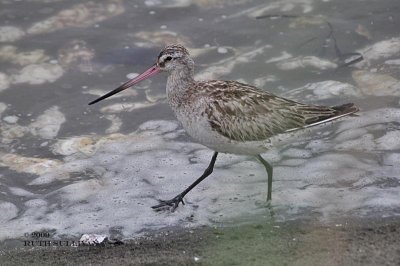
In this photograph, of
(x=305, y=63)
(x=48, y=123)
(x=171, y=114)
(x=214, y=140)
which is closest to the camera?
(x=214, y=140)

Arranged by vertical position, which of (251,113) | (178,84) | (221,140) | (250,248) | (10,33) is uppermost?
(10,33)

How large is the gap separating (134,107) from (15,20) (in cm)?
245

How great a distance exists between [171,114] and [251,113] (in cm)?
196

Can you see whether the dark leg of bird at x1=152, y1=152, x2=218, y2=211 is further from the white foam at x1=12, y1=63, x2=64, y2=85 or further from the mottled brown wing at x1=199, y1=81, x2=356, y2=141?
the white foam at x1=12, y1=63, x2=64, y2=85

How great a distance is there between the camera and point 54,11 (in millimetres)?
9297

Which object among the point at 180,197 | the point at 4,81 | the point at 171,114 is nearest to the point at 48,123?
the point at 4,81

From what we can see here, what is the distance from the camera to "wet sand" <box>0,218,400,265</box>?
4.61 metres

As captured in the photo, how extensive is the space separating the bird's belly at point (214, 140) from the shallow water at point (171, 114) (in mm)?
432

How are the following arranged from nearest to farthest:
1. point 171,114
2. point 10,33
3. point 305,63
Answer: point 171,114, point 305,63, point 10,33

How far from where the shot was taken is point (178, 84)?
18.9 ft

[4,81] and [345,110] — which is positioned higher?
[4,81]

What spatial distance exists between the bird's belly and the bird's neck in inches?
7.2

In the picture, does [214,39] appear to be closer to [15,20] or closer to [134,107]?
[134,107]

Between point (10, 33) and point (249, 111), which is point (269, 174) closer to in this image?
point (249, 111)
